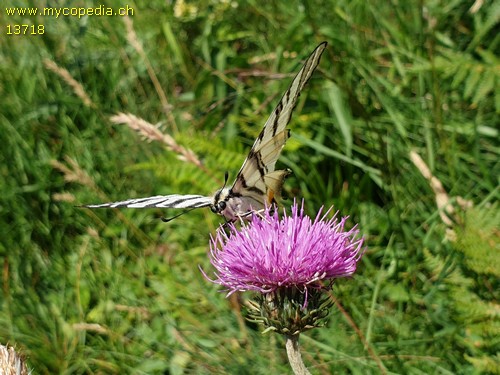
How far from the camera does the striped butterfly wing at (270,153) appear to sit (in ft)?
7.23

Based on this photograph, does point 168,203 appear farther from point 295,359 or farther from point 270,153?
point 295,359

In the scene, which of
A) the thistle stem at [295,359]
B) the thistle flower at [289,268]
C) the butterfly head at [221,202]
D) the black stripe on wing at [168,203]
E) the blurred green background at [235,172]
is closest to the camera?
the thistle stem at [295,359]

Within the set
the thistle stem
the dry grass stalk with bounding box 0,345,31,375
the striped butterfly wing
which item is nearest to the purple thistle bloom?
the thistle stem

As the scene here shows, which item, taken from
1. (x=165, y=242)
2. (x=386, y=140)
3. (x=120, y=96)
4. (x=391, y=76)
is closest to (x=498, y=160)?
(x=386, y=140)

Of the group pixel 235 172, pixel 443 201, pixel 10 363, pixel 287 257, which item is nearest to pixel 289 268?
pixel 287 257

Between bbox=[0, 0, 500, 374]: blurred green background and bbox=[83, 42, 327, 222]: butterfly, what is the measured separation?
0.51 m

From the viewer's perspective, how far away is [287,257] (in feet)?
6.60

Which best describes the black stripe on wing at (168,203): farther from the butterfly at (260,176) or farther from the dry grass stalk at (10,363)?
the dry grass stalk at (10,363)

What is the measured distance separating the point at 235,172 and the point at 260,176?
1312mm

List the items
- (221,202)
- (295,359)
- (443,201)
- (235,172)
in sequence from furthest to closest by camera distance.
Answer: (235,172)
(443,201)
(221,202)
(295,359)

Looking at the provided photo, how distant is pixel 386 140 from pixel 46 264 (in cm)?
214

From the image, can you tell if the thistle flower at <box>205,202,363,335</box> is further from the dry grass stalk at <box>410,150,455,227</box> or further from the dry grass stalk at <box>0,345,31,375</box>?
the dry grass stalk at <box>410,150,455,227</box>

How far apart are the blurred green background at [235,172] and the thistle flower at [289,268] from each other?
0.33 m

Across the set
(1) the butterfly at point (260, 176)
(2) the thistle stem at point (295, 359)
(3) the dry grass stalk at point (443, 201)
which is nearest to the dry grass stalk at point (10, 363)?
(1) the butterfly at point (260, 176)
